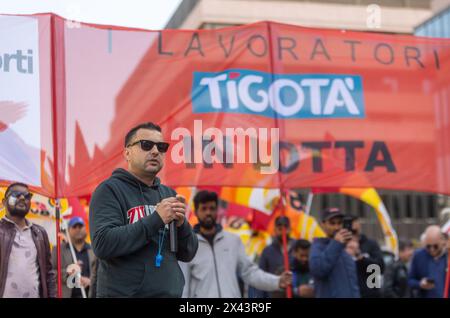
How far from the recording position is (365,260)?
7430 millimetres

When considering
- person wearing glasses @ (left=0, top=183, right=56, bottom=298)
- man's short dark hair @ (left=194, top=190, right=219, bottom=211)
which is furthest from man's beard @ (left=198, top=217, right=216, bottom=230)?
person wearing glasses @ (left=0, top=183, right=56, bottom=298)

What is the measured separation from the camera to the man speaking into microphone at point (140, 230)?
351 centimetres

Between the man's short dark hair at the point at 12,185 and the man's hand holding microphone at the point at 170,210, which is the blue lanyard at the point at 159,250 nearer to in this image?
the man's hand holding microphone at the point at 170,210

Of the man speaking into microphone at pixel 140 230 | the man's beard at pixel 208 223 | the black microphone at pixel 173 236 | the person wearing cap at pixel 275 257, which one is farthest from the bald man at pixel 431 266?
the black microphone at pixel 173 236

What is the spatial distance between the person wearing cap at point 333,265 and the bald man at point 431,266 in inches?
64.1

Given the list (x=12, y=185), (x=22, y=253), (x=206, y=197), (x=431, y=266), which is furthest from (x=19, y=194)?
(x=431, y=266)

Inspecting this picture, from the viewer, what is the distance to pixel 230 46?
6621mm

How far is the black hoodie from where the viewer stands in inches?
138

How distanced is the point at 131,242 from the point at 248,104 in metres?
3.14

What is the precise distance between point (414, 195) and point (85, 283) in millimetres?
48569

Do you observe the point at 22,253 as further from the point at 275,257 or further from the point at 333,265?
the point at 275,257

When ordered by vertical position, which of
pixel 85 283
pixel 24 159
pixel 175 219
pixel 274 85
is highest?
pixel 274 85
